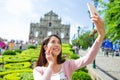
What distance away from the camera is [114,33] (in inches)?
406

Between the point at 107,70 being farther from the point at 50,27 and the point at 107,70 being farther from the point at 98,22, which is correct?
the point at 50,27

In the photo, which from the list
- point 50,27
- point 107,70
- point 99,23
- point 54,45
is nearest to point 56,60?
point 54,45

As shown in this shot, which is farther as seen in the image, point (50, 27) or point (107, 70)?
point (50, 27)

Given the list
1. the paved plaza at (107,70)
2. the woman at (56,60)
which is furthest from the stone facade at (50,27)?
the woman at (56,60)

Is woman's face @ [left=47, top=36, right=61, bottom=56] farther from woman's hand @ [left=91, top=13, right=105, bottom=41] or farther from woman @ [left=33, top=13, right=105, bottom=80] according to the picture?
woman's hand @ [left=91, top=13, right=105, bottom=41]

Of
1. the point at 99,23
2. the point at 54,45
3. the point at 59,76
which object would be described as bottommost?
the point at 59,76

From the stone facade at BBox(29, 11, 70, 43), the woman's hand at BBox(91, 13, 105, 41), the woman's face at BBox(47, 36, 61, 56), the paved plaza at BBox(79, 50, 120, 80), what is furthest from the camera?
the stone facade at BBox(29, 11, 70, 43)

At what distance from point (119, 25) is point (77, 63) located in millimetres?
6448

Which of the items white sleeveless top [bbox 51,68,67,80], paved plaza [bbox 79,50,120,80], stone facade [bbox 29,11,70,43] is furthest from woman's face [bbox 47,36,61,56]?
stone facade [bbox 29,11,70,43]

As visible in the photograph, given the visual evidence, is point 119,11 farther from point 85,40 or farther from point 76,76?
point 85,40

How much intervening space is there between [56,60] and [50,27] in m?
87.1

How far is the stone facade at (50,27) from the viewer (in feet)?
291

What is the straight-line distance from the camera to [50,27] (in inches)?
3565

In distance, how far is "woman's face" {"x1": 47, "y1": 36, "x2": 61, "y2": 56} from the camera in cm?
342
